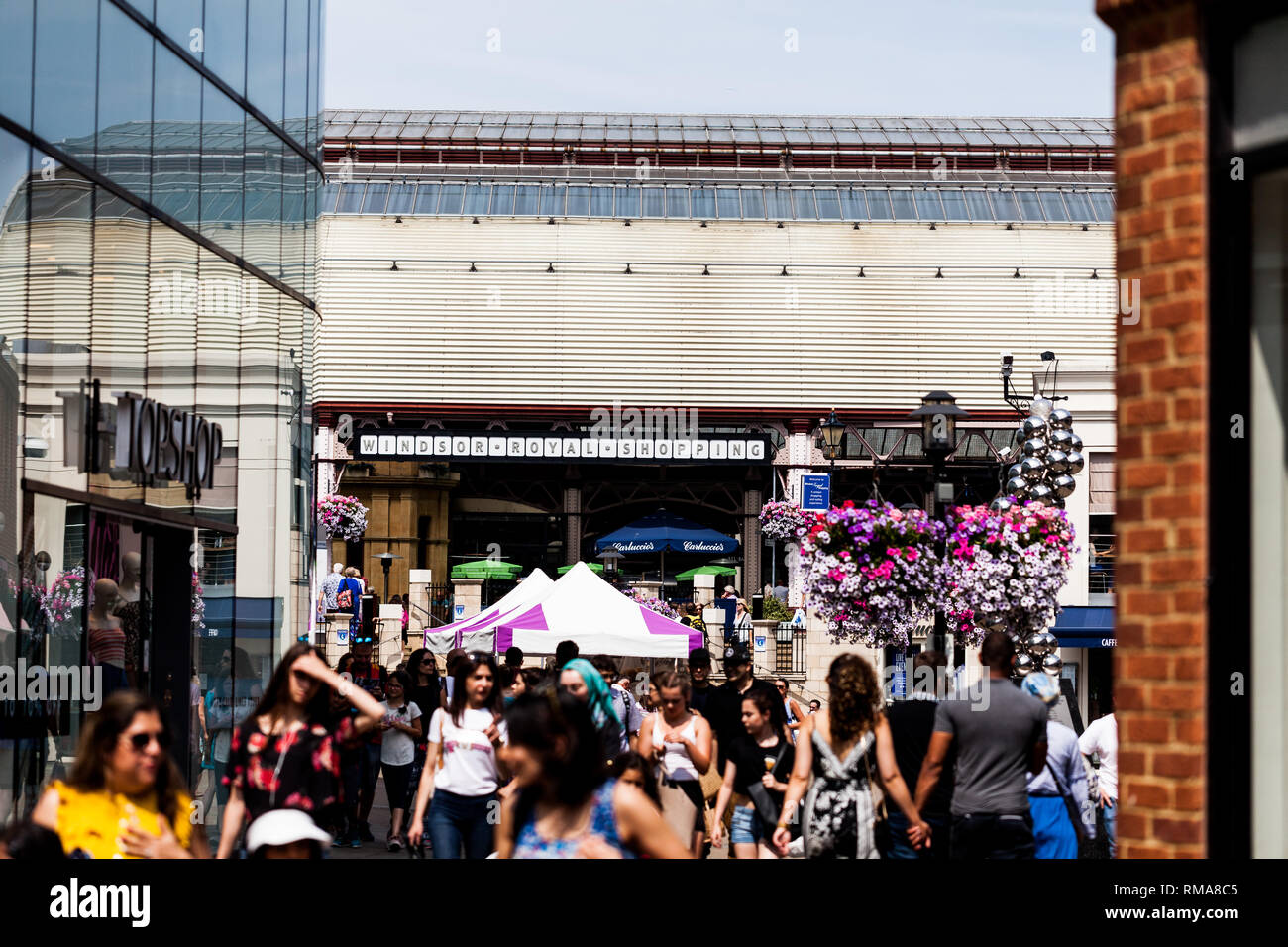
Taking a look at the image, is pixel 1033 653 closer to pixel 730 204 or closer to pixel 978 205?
pixel 730 204

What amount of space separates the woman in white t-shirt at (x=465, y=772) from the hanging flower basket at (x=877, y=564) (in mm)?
5578

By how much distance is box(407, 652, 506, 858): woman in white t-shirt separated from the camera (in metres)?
8.54

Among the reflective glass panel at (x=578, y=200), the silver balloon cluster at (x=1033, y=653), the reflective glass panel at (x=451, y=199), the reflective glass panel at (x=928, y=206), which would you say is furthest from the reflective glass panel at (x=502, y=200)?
the silver balloon cluster at (x=1033, y=653)

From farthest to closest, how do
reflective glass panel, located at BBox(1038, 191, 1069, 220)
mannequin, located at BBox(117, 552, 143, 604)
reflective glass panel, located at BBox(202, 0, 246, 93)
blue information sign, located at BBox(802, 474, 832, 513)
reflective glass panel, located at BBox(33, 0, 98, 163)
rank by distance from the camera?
reflective glass panel, located at BBox(1038, 191, 1069, 220), blue information sign, located at BBox(802, 474, 832, 513), reflective glass panel, located at BBox(202, 0, 246, 93), mannequin, located at BBox(117, 552, 143, 604), reflective glass panel, located at BBox(33, 0, 98, 163)

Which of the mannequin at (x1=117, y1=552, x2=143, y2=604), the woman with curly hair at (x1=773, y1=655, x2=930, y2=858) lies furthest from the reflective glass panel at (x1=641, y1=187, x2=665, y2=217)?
the woman with curly hair at (x1=773, y1=655, x2=930, y2=858)

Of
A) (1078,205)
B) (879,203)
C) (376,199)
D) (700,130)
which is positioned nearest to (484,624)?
(376,199)

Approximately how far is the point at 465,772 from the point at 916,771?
248 centimetres

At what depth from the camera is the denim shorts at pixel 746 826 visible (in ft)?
29.8

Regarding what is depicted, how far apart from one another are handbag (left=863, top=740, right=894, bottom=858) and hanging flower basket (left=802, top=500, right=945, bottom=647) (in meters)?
5.92

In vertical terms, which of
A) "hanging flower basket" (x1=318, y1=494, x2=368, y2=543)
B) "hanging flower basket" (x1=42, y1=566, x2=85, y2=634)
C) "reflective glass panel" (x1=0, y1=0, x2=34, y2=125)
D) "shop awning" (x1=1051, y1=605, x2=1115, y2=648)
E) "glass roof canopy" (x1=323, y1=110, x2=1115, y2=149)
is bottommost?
"shop awning" (x1=1051, y1=605, x2=1115, y2=648)

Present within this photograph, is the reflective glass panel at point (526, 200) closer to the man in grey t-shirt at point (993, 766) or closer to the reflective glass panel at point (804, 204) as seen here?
the reflective glass panel at point (804, 204)

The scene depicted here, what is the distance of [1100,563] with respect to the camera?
41156mm

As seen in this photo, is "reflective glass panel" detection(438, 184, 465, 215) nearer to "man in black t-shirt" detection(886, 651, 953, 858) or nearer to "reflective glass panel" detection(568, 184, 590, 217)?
"reflective glass panel" detection(568, 184, 590, 217)

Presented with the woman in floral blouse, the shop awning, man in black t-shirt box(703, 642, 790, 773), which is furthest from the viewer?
the shop awning
